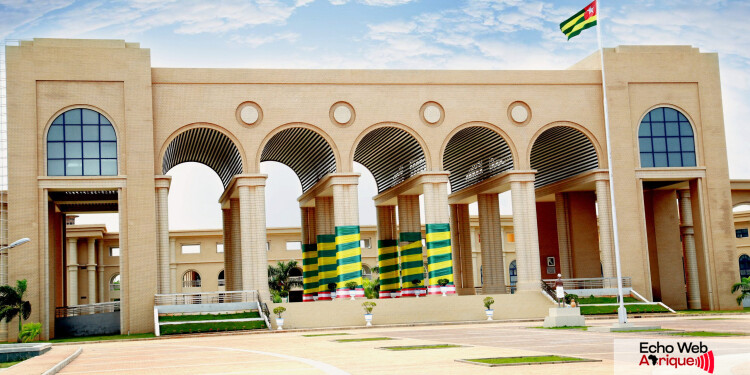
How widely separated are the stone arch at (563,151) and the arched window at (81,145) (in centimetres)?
2307

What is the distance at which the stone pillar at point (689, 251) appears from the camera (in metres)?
51.9

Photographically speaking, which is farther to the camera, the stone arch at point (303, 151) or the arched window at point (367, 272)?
the arched window at point (367, 272)

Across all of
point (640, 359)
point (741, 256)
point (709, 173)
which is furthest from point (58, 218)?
point (741, 256)

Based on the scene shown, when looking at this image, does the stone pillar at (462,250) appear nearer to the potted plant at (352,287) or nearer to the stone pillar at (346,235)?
the stone pillar at (346,235)

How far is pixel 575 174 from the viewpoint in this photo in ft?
170

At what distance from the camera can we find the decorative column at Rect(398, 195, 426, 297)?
53188mm

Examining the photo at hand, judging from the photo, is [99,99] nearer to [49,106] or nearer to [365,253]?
[49,106]

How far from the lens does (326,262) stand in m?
52.7

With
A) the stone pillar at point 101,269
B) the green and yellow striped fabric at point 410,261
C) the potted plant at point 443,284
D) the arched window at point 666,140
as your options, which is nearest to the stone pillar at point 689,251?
the arched window at point 666,140

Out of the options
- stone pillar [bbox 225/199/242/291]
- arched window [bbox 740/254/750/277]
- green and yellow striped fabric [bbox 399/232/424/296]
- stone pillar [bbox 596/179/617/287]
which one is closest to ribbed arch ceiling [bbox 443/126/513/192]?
stone pillar [bbox 596/179/617/287]

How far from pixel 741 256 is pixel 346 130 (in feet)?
139

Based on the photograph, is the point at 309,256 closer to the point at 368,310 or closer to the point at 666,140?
the point at 368,310

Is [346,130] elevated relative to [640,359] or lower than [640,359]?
elevated

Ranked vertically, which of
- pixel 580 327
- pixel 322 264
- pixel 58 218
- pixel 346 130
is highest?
pixel 346 130
